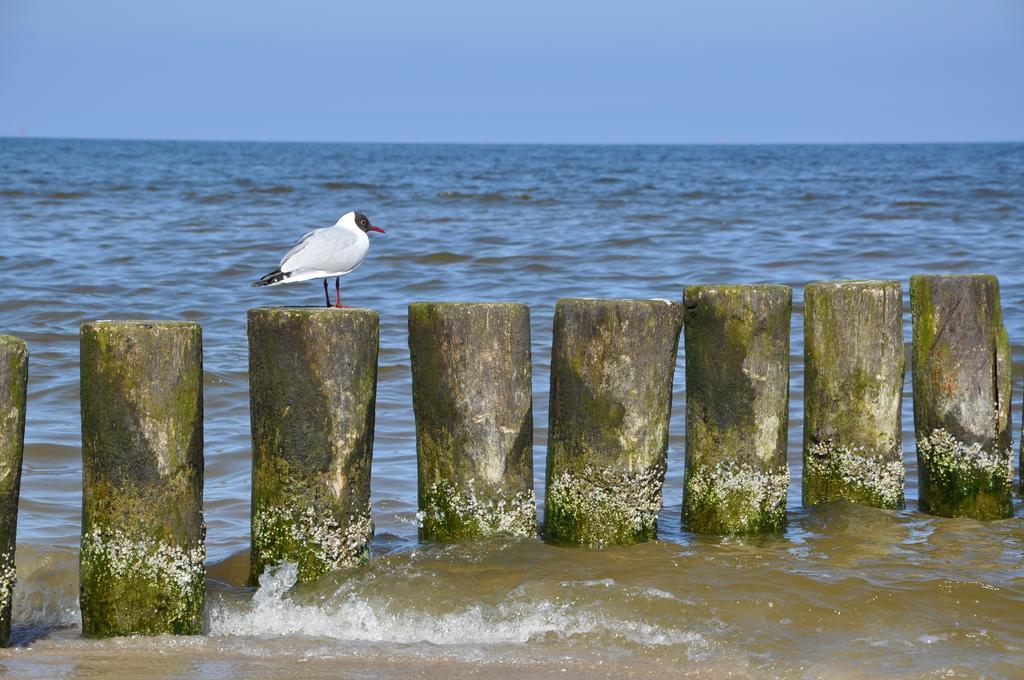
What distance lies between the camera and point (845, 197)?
28.6 meters

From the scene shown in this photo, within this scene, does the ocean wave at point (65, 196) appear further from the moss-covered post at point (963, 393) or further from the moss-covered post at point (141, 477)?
the moss-covered post at point (963, 393)

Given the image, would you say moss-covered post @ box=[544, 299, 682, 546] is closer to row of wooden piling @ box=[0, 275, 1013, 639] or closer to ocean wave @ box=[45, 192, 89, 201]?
row of wooden piling @ box=[0, 275, 1013, 639]

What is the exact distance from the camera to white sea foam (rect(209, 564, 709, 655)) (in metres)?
4.60

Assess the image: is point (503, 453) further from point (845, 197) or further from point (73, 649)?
point (845, 197)

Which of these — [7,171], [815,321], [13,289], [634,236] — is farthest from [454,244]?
[7,171]

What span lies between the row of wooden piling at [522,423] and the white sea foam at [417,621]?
171 millimetres

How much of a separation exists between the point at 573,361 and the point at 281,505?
1.34 m

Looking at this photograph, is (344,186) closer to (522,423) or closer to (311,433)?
(522,423)

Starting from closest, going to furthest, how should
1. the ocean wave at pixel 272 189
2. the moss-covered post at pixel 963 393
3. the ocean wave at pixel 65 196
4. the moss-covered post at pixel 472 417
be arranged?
the moss-covered post at pixel 472 417 < the moss-covered post at pixel 963 393 < the ocean wave at pixel 65 196 < the ocean wave at pixel 272 189

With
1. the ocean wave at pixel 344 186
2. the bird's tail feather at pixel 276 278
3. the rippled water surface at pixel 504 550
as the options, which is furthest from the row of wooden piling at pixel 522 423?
the ocean wave at pixel 344 186

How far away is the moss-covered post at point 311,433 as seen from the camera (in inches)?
179

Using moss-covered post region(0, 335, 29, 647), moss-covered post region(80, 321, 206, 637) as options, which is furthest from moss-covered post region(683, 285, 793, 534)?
moss-covered post region(0, 335, 29, 647)

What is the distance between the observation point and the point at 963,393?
18.6ft

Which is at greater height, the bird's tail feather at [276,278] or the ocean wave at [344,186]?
the ocean wave at [344,186]
